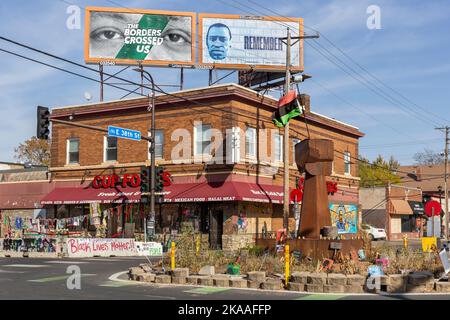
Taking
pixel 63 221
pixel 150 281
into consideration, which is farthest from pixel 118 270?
pixel 63 221

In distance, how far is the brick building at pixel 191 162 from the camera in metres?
32.6

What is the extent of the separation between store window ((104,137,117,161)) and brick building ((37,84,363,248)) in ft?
0.20

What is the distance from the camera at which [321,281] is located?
47.4 feet

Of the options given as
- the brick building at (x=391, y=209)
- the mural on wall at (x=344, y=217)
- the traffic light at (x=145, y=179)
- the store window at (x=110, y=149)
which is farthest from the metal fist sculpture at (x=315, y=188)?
the brick building at (x=391, y=209)

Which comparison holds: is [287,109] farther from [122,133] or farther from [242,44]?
[242,44]

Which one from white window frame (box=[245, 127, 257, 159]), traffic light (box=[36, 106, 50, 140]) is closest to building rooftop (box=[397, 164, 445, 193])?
white window frame (box=[245, 127, 257, 159])

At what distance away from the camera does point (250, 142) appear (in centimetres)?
3425

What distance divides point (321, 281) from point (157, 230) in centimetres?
2140

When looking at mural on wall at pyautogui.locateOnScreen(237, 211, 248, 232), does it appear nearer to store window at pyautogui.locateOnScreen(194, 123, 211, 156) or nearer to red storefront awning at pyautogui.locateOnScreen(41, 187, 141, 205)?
store window at pyautogui.locateOnScreen(194, 123, 211, 156)

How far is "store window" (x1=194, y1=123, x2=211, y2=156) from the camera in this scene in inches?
1315

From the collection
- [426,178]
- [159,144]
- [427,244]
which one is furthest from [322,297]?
[426,178]

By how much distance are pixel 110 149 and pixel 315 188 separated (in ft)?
64.6

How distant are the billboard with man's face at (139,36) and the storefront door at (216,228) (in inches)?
444
